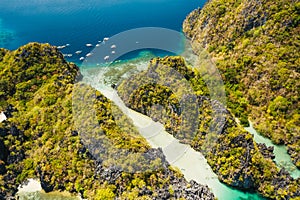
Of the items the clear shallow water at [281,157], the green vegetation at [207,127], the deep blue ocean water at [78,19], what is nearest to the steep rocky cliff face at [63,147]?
the green vegetation at [207,127]

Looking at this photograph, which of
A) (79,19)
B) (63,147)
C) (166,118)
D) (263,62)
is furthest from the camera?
(79,19)

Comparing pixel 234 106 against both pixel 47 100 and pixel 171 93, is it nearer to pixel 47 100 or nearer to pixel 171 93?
pixel 171 93

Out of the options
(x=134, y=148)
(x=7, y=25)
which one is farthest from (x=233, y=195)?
(x=7, y=25)

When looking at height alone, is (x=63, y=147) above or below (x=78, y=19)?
below

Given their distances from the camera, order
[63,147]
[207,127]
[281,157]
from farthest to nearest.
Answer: [207,127]
[281,157]
[63,147]

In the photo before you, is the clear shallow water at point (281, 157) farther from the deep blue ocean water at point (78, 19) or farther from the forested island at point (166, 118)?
the deep blue ocean water at point (78, 19)

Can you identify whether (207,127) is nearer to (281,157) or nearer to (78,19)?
(281,157)

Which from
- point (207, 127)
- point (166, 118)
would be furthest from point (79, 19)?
point (207, 127)
